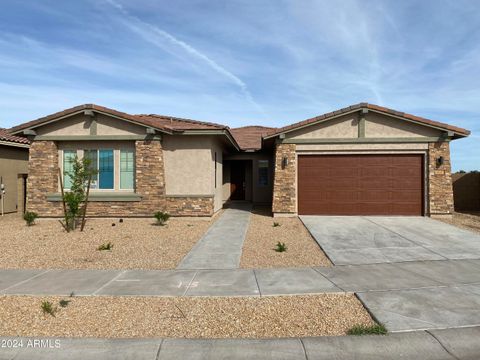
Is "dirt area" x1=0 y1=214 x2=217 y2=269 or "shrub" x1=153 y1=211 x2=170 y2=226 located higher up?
"shrub" x1=153 y1=211 x2=170 y2=226

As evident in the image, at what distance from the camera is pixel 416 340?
401 cm

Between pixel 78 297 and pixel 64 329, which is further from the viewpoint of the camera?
pixel 78 297

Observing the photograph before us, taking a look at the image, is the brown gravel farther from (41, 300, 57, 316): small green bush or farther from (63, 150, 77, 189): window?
(63, 150, 77, 189): window


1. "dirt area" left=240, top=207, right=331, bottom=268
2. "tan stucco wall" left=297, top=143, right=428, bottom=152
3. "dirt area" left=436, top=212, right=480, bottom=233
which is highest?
"tan stucco wall" left=297, top=143, right=428, bottom=152

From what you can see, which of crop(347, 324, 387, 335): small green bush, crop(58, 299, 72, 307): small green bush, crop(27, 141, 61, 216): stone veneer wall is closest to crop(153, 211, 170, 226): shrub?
crop(27, 141, 61, 216): stone veneer wall

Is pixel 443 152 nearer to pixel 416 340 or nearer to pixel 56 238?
pixel 416 340

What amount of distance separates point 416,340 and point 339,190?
10.2 metres

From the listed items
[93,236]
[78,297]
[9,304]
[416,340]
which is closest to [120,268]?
[78,297]

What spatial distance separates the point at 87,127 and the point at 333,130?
402 inches

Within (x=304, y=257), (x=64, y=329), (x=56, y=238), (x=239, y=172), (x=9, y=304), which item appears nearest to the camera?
(x=64, y=329)

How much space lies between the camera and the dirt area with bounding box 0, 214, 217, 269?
7.45 metres

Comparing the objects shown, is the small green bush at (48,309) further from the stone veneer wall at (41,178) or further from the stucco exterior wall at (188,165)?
the stone veneer wall at (41,178)

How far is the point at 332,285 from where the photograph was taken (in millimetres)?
5809

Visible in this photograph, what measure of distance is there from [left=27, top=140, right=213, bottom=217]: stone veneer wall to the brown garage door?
4930mm
